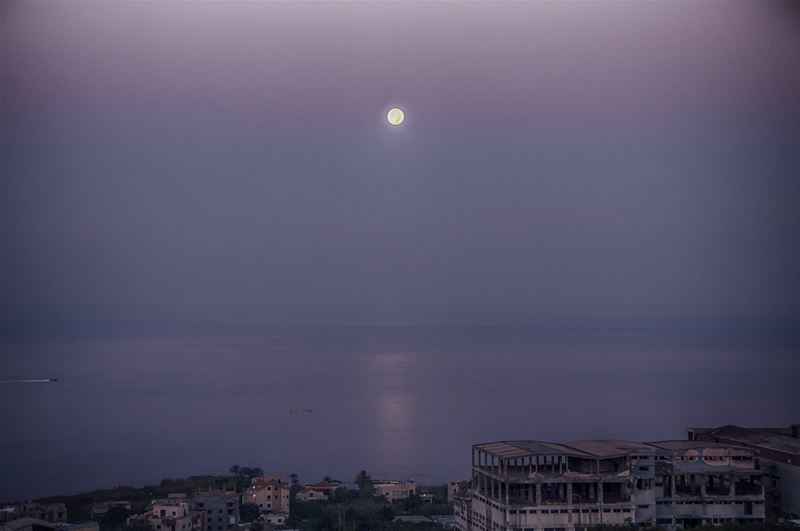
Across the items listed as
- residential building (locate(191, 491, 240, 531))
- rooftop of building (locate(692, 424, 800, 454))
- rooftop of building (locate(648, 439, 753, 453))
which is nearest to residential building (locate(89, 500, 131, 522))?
residential building (locate(191, 491, 240, 531))

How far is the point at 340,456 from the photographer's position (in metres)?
7.68

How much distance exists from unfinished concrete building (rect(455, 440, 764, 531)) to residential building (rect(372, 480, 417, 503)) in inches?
74.2

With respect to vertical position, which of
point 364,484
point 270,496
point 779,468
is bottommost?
point 270,496

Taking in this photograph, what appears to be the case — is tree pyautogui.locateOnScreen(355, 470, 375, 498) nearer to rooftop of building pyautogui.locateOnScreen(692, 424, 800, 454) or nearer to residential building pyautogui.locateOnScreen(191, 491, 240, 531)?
residential building pyautogui.locateOnScreen(191, 491, 240, 531)

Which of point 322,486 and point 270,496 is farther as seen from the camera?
point 322,486

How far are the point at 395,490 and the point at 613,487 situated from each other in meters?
2.63

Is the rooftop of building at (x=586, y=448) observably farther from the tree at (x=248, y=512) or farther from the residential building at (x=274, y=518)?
the tree at (x=248, y=512)

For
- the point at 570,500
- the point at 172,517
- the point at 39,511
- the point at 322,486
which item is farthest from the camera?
the point at 322,486

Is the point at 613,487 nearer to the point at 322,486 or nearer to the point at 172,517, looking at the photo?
the point at 172,517

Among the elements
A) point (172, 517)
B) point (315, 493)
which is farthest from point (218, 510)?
point (315, 493)

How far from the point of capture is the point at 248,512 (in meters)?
5.50

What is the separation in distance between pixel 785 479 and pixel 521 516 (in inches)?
58.4

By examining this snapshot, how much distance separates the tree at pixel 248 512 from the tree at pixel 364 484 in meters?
0.89

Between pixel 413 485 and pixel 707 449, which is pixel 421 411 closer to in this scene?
pixel 413 485
